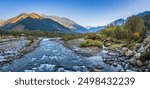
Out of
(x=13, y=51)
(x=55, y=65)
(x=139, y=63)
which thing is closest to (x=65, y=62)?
(x=55, y=65)

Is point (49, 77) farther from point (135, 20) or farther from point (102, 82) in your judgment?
point (135, 20)

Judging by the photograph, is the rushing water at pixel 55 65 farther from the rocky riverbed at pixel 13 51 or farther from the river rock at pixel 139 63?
the rocky riverbed at pixel 13 51

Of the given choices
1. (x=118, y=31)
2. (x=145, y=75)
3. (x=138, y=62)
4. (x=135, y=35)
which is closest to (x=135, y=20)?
(x=135, y=35)

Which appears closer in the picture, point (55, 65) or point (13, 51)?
point (55, 65)

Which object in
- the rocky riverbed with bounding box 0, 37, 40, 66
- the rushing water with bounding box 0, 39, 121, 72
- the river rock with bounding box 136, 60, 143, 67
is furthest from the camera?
the rocky riverbed with bounding box 0, 37, 40, 66

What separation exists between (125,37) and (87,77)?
2340 inches

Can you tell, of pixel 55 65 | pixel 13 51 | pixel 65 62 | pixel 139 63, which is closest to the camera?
pixel 55 65

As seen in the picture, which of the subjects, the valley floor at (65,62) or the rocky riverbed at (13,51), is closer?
the valley floor at (65,62)

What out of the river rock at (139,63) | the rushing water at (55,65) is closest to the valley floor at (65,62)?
the rushing water at (55,65)

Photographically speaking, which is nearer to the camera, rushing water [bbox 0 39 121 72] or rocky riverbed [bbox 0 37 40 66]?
rushing water [bbox 0 39 121 72]

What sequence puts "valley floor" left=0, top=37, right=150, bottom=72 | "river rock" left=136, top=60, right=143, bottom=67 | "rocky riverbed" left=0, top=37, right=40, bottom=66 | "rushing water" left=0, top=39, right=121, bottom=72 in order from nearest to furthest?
"rushing water" left=0, top=39, right=121, bottom=72, "valley floor" left=0, top=37, right=150, bottom=72, "river rock" left=136, top=60, right=143, bottom=67, "rocky riverbed" left=0, top=37, right=40, bottom=66

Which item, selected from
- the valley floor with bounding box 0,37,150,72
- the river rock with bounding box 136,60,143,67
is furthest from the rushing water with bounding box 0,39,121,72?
the river rock with bounding box 136,60,143,67

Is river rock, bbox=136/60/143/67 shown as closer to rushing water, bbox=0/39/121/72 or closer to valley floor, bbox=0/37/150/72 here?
valley floor, bbox=0/37/150/72

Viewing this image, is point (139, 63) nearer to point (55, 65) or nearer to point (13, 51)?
point (55, 65)
